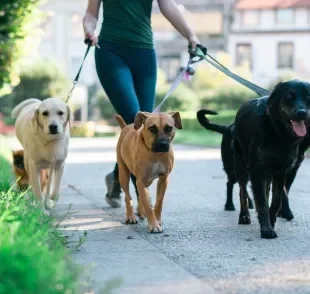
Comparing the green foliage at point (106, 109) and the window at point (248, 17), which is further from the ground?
the window at point (248, 17)

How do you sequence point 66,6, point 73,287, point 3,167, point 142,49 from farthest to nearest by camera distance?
point 66,6
point 3,167
point 142,49
point 73,287

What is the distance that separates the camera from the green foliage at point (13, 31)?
1279cm

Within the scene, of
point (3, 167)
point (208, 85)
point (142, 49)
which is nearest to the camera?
point (142, 49)

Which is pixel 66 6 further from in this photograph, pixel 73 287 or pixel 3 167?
pixel 73 287

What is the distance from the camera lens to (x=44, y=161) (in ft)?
24.3

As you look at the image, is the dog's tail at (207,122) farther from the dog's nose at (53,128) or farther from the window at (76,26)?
the window at (76,26)

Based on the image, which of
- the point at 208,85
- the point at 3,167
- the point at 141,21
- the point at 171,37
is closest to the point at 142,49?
the point at 141,21

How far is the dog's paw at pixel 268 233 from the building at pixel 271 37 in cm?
5478

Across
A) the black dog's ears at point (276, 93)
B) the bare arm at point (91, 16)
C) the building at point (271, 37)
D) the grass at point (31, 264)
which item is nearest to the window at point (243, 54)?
the building at point (271, 37)

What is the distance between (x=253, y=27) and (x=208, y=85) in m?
11.5

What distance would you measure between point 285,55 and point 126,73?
5493 cm

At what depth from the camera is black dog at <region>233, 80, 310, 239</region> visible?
571 cm

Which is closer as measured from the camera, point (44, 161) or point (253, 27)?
point (44, 161)

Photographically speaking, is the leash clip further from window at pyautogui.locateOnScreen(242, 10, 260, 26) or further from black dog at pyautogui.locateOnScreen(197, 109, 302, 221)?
window at pyautogui.locateOnScreen(242, 10, 260, 26)
